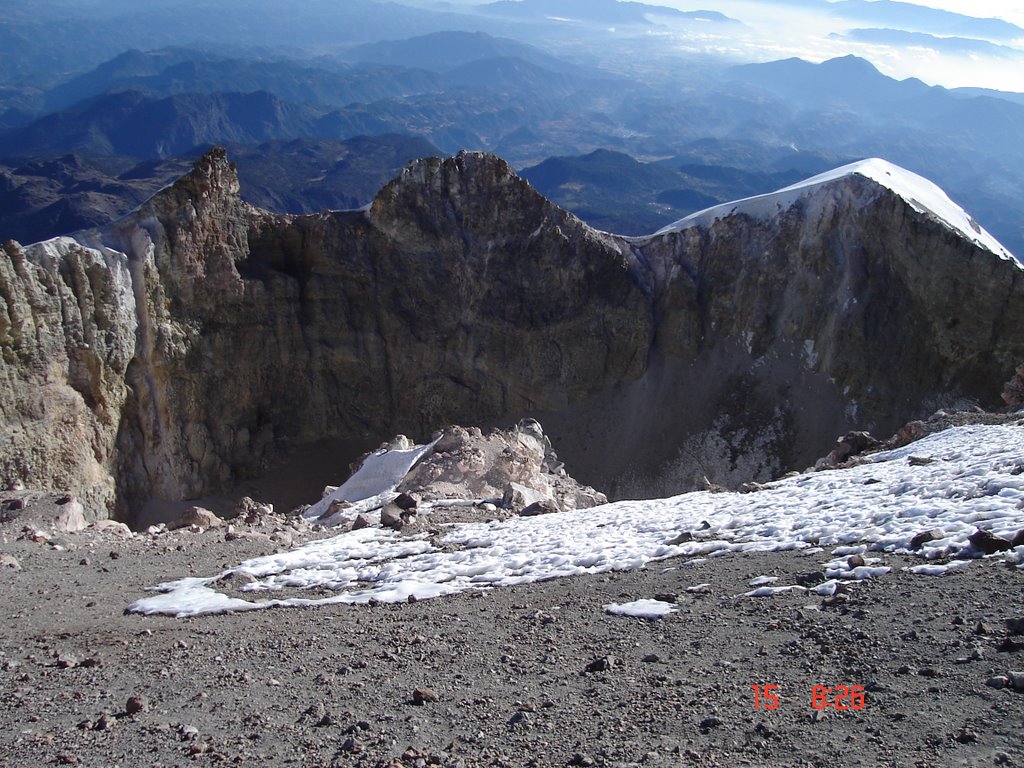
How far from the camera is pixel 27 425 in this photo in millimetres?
27500

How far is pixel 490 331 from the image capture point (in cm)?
3897

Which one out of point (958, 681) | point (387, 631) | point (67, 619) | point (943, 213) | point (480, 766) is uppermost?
point (943, 213)

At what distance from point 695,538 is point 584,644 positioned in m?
3.73

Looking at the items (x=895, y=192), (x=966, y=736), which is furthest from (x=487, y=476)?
(x=895, y=192)

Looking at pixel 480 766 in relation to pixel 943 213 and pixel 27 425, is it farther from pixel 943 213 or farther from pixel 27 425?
pixel 943 213

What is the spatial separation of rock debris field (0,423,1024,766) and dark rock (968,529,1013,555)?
30 millimetres

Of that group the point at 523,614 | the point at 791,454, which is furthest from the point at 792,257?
the point at 523,614

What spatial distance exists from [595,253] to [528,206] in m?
3.30

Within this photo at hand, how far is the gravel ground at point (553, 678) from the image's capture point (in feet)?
22.2
